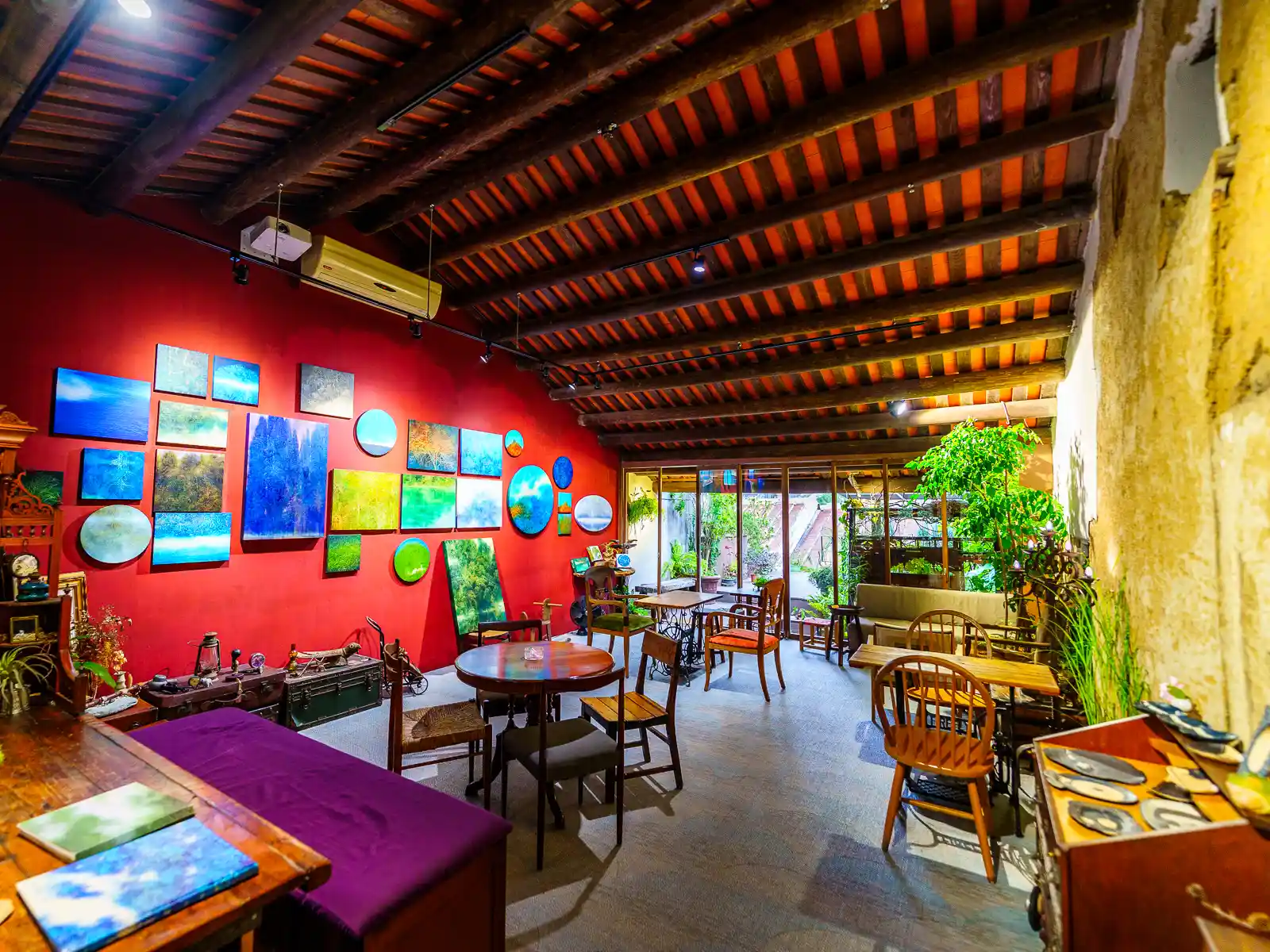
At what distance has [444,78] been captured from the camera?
116 inches

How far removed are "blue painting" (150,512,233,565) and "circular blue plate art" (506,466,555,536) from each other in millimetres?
3146

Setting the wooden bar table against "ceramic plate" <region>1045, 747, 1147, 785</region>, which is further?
"ceramic plate" <region>1045, 747, 1147, 785</region>

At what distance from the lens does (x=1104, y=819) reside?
4.93ft

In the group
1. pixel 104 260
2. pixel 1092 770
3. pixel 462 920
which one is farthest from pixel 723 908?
pixel 104 260

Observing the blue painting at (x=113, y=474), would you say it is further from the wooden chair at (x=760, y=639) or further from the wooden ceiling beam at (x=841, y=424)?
the wooden ceiling beam at (x=841, y=424)

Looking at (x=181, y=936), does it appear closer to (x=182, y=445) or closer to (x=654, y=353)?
(x=182, y=445)

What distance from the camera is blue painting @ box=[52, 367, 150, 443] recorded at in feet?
11.6

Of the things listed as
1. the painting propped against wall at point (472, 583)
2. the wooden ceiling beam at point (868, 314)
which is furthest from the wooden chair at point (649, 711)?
the wooden ceiling beam at point (868, 314)

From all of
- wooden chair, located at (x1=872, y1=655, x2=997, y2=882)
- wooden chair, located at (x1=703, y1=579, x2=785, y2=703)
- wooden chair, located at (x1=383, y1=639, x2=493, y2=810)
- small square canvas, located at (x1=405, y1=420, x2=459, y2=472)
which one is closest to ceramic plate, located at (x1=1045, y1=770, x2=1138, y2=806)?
wooden chair, located at (x1=872, y1=655, x2=997, y2=882)

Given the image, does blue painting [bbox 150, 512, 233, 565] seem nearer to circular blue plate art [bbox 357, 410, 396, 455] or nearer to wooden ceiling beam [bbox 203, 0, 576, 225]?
circular blue plate art [bbox 357, 410, 396, 455]

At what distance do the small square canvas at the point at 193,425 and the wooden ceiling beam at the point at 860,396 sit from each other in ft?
15.2

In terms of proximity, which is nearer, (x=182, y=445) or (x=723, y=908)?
(x=723, y=908)

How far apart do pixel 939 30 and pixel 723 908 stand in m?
4.61

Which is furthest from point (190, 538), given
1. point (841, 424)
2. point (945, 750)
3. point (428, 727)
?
point (841, 424)
